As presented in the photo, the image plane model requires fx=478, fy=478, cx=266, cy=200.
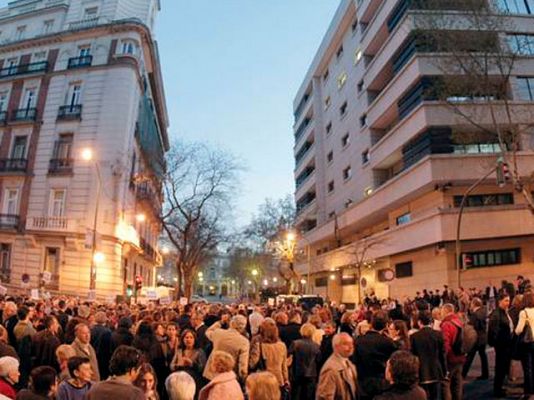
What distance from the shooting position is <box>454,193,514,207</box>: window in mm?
28203

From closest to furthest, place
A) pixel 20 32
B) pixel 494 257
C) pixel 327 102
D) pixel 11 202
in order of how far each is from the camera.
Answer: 1. pixel 494 257
2. pixel 11 202
3. pixel 20 32
4. pixel 327 102

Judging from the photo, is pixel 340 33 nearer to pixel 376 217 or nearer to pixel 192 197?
pixel 376 217

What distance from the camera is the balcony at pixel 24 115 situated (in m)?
35.3

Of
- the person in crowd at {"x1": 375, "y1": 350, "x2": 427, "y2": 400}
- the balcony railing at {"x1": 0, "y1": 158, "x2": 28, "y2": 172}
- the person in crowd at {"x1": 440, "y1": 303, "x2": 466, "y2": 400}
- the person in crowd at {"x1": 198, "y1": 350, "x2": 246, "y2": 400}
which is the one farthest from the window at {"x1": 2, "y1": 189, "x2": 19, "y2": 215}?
the person in crowd at {"x1": 375, "y1": 350, "x2": 427, "y2": 400}

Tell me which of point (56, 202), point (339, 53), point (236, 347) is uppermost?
point (339, 53)

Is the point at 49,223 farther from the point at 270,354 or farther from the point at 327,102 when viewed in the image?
the point at 327,102

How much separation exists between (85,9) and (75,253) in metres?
19.6

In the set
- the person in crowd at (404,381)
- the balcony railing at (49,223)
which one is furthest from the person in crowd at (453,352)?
the balcony railing at (49,223)

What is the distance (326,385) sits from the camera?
211 inches

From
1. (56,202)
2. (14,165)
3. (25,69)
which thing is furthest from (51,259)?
(25,69)

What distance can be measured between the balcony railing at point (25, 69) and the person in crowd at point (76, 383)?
1436 inches

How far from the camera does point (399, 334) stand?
23.6ft

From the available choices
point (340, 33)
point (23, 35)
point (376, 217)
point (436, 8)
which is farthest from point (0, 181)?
point (340, 33)

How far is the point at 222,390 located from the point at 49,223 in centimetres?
3045
